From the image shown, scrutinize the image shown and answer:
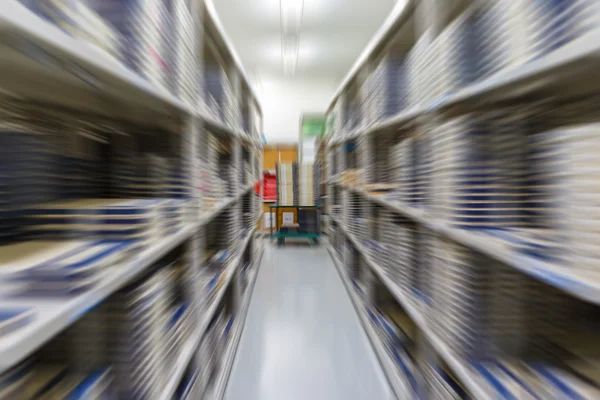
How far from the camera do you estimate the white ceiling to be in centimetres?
353

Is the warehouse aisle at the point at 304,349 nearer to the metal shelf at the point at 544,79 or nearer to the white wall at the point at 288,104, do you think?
the metal shelf at the point at 544,79

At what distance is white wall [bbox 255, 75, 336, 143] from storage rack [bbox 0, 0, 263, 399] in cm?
479

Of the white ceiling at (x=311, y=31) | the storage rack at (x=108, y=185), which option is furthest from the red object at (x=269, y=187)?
the storage rack at (x=108, y=185)

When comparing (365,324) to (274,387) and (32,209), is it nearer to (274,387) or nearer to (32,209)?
(274,387)

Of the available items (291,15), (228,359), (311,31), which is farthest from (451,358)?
(311,31)

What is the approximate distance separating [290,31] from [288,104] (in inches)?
87.3

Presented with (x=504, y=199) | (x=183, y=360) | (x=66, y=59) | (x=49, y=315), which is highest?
(x=66, y=59)

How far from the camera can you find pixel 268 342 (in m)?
1.85

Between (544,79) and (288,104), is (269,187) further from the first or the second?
(544,79)

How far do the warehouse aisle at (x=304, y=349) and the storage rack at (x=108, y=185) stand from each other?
0.23 metres

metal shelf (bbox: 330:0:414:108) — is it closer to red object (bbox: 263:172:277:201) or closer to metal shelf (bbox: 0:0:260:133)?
metal shelf (bbox: 0:0:260:133)

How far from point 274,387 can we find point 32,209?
1.36 meters

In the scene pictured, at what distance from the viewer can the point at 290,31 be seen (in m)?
4.06

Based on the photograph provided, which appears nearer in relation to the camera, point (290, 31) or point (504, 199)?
point (504, 199)
